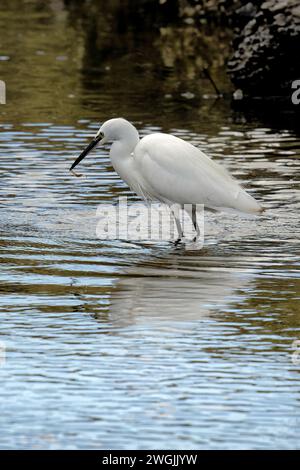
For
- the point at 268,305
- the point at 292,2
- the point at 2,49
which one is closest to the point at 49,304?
the point at 268,305

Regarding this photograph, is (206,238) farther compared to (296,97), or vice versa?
(296,97)

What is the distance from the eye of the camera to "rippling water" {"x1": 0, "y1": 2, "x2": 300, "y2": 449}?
6461 mm

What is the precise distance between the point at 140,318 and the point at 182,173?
3140 mm

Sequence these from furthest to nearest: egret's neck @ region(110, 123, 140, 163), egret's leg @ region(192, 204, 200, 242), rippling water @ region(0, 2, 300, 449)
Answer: egret's neck @ region(110, 123, 140, 163) < egret's leg @ region(192, 204, 200, 242) < rippling water @ region(0, 2, 300, 449)

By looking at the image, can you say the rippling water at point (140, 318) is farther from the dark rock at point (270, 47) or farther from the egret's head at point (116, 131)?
the dark rock at point (270, 47)

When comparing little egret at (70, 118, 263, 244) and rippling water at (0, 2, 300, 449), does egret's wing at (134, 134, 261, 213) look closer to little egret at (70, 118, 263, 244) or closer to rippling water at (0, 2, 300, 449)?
little egret at (70, 118, 263, 244)

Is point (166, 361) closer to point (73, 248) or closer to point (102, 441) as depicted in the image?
point (102, 441)

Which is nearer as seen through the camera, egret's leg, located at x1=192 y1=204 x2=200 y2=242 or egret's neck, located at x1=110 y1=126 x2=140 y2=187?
egret's leg, located at x1=192 y1=204 x2=200 y2=242

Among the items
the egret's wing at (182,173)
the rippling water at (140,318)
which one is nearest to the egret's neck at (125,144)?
the egret's wing at (182,173)

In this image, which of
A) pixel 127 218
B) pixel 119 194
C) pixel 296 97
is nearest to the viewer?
pixel 127 218

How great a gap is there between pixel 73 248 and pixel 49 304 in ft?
5.94

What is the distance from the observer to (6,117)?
1792 cm

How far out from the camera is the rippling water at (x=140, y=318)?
646 centimetres

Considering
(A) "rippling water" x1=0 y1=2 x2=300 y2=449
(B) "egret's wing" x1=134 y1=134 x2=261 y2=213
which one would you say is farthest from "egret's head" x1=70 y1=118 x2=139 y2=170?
(A) "rippling water" x1=0 y1=2 x2=300 y2=449
